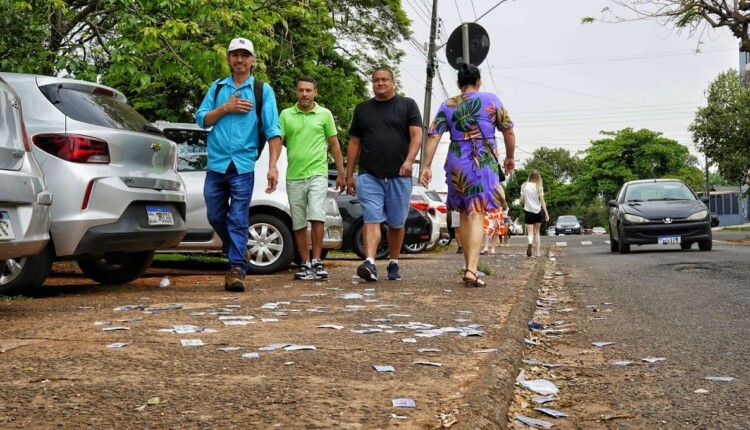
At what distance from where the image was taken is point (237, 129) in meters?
7.65

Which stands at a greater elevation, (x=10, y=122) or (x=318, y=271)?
(x=10, y=122)

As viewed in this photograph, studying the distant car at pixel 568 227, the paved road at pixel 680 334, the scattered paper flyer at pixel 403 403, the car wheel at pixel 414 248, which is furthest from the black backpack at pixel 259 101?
the distant car at pixel 568 227

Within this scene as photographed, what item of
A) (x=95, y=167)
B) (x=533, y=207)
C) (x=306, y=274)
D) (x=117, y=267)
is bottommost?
(x=306, y=274)

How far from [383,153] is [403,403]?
17.0 ft

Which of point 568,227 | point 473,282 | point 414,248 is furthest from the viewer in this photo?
point 568,227

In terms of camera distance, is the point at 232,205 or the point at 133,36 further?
the point at 133,36

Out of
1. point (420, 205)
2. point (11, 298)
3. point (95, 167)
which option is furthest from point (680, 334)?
point (420, 205)

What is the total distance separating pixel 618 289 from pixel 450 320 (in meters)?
3.89

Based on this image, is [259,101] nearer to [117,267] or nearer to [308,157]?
[308,157]

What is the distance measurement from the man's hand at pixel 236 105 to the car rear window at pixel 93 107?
76cm

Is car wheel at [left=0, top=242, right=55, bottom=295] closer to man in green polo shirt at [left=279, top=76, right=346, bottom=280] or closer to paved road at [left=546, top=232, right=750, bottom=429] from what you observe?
man in green polo shirt at [left=279, top=76, right=346, bottom=280]

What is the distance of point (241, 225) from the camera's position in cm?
773

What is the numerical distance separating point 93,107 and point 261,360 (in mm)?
3848

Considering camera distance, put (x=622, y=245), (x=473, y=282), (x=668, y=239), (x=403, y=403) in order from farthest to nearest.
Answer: (x=622, y=245) < (x=668, y=239) < (x=473, y=282) < (x=403, y=403)
